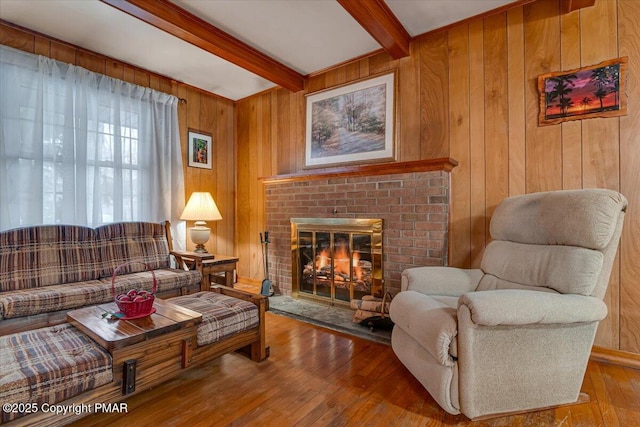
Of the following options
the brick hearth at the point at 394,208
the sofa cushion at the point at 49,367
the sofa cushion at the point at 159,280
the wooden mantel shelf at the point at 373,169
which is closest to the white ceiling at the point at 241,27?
the wooden mantel shelf at the point at 373,169

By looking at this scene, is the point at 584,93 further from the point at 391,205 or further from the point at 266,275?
the point at 266,275

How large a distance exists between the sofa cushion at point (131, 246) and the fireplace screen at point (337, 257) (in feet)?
4.43

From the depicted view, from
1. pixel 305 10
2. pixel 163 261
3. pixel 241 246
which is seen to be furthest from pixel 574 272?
pixel 241 246

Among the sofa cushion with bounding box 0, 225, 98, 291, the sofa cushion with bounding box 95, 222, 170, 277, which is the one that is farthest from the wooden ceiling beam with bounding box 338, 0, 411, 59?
the sofa cushion with bounding box 0, 225, 98, 291

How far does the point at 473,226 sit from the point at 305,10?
2.15 m

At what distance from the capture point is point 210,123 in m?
4.00

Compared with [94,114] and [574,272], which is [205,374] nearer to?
[574,272]

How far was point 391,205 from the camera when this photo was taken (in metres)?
2.74

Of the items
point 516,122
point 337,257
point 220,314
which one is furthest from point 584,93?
point 220,314

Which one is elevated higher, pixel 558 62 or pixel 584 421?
pixel 558 62

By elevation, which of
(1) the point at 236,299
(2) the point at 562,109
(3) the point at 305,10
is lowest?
(1) the point at 236,299

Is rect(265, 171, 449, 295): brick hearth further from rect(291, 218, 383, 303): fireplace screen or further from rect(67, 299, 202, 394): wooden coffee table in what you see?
rect(67, 299, 202, 394): wooden coffee table

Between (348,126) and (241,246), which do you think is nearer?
(348,126)

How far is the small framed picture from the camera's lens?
12.5 feet
